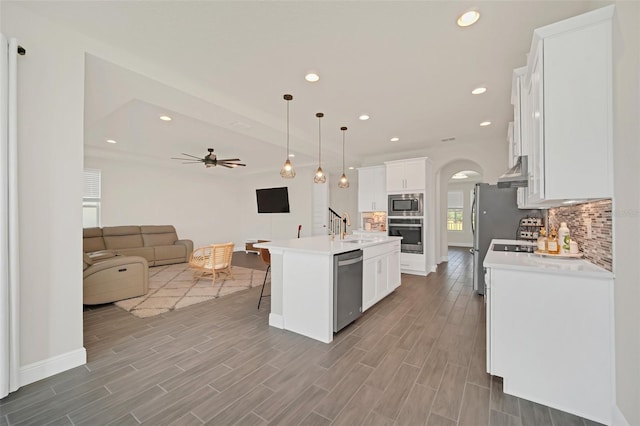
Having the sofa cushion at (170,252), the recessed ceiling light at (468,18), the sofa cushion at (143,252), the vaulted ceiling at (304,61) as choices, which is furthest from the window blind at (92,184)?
the recessed ceiling light at (468,18)

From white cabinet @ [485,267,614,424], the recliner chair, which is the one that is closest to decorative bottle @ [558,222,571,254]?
white cabinet @ [485,267,614,424]

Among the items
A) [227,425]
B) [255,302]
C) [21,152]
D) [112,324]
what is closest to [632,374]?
[227,425]

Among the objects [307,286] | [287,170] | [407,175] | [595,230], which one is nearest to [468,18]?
[595,230]

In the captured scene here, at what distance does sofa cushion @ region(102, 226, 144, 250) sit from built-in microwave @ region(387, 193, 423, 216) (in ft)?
21.0

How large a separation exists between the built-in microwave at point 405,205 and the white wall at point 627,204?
3968mm

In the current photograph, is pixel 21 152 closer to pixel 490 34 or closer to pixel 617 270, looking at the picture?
pixel 490 34

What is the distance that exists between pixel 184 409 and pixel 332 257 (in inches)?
65.0

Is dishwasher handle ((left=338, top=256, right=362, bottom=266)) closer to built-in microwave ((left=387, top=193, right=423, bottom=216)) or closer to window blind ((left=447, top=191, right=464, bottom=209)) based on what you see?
built-in microwave ((left=387, top=193, right=423, bottom=216))

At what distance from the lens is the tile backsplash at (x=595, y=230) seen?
66.8 inches

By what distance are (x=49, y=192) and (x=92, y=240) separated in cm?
498

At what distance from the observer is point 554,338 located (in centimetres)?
170

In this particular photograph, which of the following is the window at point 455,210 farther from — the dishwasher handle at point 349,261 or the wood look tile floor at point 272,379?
the dishwasher handle at point 349,261

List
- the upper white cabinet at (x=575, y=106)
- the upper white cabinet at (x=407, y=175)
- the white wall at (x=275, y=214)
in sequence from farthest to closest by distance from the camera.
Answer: the white wall at (x=275, y=214)
the upper white cabinet at (x=407, y=175)
the upper white cabinet at (x=575, y=106)

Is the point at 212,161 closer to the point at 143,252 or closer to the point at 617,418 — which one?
the point at 143,252
